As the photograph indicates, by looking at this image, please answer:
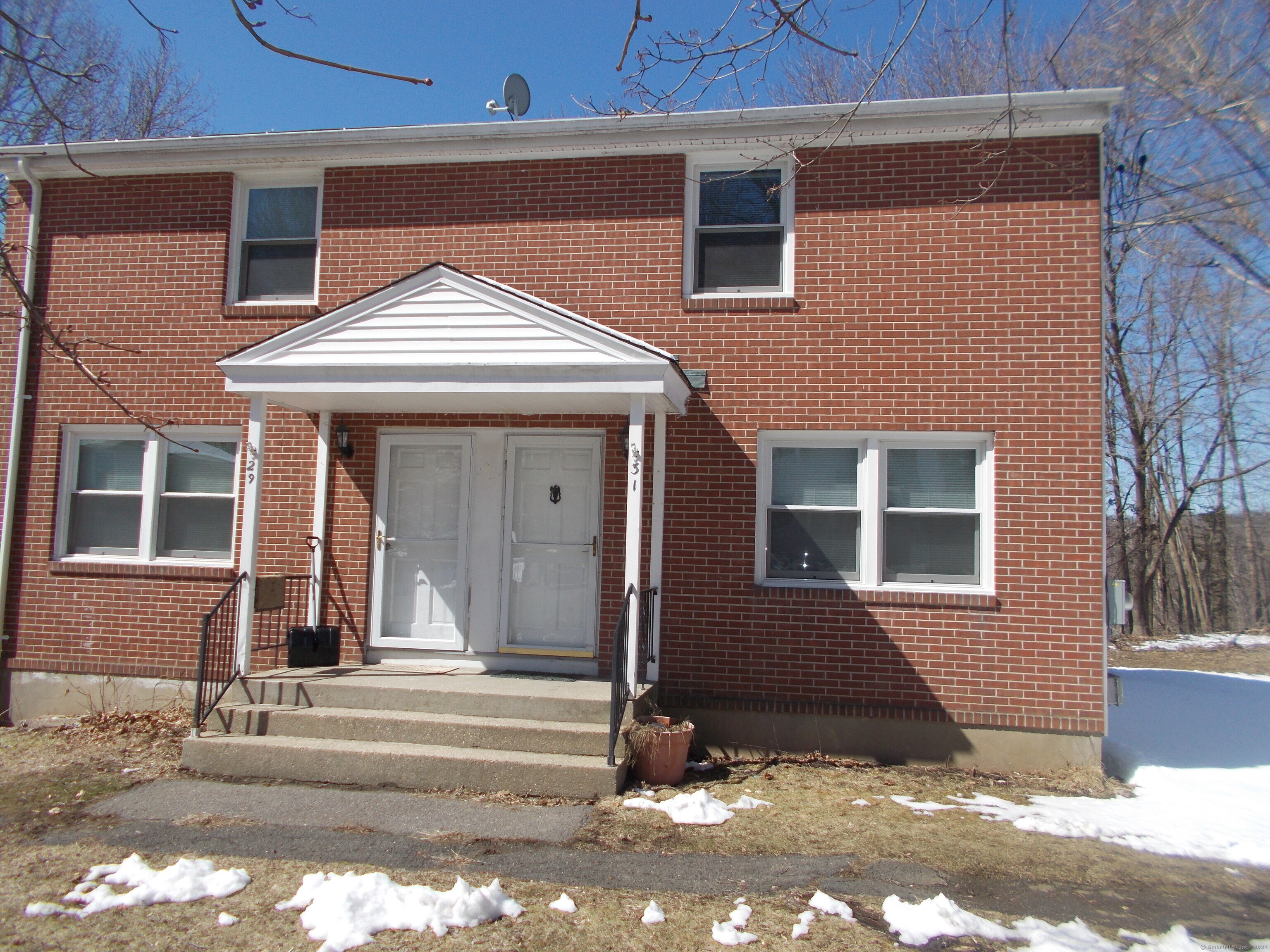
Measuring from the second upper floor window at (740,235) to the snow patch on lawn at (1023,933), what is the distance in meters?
5.19

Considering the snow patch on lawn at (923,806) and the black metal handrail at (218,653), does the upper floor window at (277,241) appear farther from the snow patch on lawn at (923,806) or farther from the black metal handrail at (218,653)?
the snow patch on lawn at (923,806)

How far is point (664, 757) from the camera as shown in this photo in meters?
6.17

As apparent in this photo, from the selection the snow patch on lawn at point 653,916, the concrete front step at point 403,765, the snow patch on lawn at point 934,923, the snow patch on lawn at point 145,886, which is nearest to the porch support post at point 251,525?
the concrete front step at point 403,765

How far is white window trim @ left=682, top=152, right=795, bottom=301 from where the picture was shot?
772 centimetres

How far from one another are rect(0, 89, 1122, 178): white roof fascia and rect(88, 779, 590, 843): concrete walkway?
5259 millimetres

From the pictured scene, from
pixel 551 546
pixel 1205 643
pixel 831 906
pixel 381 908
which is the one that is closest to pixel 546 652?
pixel 551 546

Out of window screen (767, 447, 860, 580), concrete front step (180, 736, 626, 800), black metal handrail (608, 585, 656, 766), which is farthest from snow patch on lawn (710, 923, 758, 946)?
window screen (767, 447, 860, 580)

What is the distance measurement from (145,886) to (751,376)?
562 centimetres

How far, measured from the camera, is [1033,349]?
7.26 meters

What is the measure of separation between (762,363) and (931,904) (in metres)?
4.58

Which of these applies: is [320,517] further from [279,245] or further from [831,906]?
[831,906]

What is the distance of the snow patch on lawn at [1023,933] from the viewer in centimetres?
395

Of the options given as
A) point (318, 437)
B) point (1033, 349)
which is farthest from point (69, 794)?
point (1033, 349)

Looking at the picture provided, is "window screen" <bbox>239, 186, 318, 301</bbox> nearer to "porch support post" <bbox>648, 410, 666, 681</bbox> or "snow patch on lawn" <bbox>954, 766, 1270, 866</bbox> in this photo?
"porch support post" <bbox>648, 410, 666, 681</bbox>
